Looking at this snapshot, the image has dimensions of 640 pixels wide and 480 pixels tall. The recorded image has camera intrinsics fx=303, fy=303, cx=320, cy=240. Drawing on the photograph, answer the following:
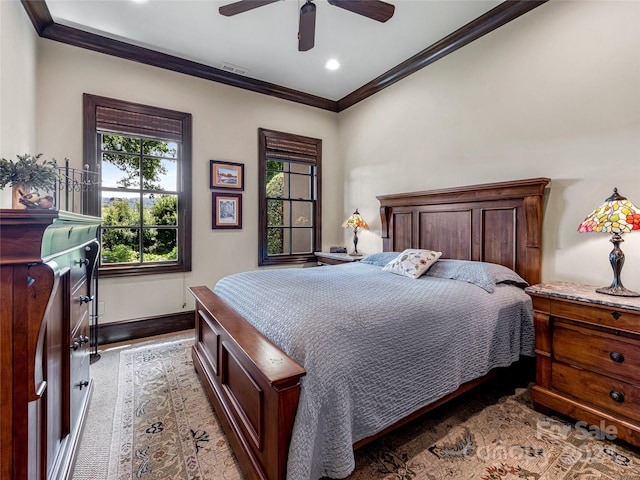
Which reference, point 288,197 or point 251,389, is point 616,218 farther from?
point 288,197

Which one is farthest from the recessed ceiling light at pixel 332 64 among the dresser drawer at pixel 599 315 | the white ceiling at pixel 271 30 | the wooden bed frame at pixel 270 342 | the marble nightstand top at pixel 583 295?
the dresser drawer at pixel 599 315

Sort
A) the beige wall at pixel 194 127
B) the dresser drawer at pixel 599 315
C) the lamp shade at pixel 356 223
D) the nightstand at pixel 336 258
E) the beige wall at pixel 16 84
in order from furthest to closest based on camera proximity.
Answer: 1. the lamp shade at pixel 356 223
2. the nightstand at pixel 336 258
3. the beige wall at pixel 194 127
4. the beige wall at pixel 16 84
5. the dresser drawer at pixel 599 315

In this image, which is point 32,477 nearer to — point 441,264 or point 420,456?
point 420,456

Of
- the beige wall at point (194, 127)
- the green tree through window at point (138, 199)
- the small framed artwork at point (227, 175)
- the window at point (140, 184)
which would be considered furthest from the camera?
the small framed artwork at point (227, 175)

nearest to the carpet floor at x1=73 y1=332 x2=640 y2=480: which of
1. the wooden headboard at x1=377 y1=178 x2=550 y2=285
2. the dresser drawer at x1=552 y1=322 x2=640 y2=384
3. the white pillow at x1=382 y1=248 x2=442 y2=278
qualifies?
the dresser drawer at x1=552 y1=322 x2=640 y2=384

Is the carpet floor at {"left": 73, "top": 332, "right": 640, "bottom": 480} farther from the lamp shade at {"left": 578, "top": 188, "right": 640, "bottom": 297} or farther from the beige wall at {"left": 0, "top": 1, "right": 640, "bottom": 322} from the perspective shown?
the beige wall at {"left": 0, "top": 1, "right": 640, "bottom": 322}

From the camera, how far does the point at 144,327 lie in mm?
3395

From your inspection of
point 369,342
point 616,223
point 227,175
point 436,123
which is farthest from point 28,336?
point 436,123

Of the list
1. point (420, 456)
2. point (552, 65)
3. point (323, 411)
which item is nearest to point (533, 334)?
point (420, 456)

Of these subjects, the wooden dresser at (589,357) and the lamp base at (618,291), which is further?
the lamp base at (618,291)

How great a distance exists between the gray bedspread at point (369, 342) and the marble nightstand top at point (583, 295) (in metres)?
0.21

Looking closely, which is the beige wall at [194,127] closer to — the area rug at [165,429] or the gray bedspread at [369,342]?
the area rug at [165,429]

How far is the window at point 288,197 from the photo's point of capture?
4.20 meters

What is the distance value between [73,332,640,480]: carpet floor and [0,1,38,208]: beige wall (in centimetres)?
171
